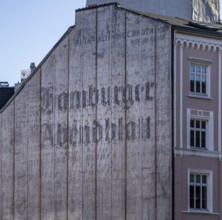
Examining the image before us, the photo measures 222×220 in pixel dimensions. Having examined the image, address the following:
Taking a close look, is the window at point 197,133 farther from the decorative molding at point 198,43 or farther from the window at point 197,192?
the decorative molding at point 198,43

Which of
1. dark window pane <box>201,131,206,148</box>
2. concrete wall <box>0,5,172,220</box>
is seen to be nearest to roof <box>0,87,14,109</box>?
concrete wall <box>0,5,172,220</box>

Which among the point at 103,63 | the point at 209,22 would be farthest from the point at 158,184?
the point at 209,22

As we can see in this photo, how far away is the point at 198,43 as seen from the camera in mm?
70875

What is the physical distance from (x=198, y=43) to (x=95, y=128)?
8.48 metres

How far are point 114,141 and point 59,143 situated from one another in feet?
18.8

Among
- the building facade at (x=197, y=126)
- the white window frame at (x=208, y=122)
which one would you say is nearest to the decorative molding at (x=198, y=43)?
the building facade at (x=197, y=126)

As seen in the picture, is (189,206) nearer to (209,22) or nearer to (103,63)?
(103,63)

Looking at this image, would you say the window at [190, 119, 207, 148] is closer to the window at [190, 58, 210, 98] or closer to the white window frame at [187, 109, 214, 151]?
the white window frame at [187, 109, 214, 151]

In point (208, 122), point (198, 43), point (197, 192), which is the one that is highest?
point (198, 43)

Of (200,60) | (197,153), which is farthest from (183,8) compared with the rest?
(197,153)

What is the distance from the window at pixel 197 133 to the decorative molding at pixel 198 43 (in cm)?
413

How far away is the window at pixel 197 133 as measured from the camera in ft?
231

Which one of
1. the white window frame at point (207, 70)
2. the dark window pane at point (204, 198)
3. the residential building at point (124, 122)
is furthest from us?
the white window frame at point (207, 70)

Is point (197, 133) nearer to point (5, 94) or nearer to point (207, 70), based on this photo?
point (207, 70)
